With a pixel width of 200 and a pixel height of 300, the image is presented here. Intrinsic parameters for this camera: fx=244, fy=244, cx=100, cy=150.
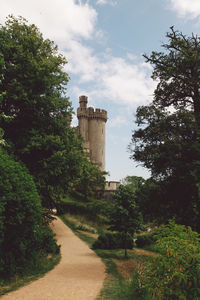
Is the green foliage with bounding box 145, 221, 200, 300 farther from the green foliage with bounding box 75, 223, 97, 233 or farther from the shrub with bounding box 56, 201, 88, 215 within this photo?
the shrub with bounding box 56, 201, 88, 215

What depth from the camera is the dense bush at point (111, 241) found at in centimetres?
2114

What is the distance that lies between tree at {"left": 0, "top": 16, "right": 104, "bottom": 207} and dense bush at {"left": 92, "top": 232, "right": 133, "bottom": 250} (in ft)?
22.3

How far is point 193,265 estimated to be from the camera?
5.42 meters

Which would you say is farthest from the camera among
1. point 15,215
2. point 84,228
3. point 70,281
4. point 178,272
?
point 84,228

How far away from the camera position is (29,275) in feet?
38.6

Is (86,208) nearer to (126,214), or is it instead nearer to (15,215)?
(126,214)

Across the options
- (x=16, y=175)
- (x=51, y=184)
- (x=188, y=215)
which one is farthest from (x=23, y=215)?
(x=188, y=215)

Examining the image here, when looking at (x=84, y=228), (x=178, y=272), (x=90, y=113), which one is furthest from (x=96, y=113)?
(x=178, y=272)

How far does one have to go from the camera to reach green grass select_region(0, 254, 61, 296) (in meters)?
9.96

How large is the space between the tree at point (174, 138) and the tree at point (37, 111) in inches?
197

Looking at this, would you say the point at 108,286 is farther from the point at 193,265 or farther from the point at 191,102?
the point at 191,102

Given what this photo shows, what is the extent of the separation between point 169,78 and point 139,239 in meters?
18.0

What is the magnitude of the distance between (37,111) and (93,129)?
4535 centimetres

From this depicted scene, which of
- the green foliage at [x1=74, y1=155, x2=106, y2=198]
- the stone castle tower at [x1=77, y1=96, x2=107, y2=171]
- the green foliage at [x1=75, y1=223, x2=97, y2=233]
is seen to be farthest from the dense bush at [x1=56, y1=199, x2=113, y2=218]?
the stone castle tower at [x1=77, y1=96, x2=107, y2=171]
